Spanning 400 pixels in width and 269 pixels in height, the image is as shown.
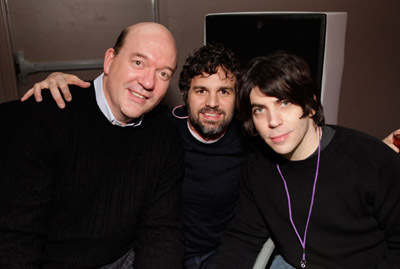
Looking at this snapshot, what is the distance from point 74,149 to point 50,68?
1.46 metres

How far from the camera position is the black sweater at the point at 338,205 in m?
1.26

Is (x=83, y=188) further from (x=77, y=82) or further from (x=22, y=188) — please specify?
(x=77, y=82)

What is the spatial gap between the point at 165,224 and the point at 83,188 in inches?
14.8

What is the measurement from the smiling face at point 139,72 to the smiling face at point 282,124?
1.30ft

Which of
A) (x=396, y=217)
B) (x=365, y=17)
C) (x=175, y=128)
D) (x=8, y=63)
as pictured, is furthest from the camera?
(x=365, y=17)

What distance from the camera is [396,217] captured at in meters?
1.25

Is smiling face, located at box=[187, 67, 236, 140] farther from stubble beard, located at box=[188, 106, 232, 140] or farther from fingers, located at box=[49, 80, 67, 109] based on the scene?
fingers, located at box=[49, 80, 67, 109]

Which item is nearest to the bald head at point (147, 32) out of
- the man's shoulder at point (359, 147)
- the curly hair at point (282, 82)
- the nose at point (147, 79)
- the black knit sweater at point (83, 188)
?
the nose at point (147, 79)

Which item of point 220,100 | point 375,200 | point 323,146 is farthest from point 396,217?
point 220,100

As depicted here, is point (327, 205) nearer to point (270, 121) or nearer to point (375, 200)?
point (375, 200)

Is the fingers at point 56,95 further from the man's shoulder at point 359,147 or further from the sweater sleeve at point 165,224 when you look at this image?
the man's shoulder at point 359,147

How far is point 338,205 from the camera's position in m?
1.33

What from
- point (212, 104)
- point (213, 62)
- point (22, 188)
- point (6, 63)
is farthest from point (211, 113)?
point (6, 63)

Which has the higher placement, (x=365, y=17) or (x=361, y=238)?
(x=365, y=17)
